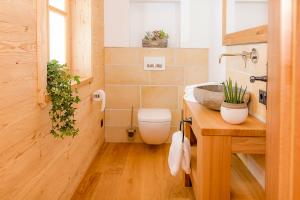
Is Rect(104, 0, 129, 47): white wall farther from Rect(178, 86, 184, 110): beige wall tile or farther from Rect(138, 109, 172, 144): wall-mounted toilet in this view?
Rect(138, 109, 172, 144): wall-mounted toilet

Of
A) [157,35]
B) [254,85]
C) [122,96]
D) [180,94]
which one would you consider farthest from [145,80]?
[254,85]

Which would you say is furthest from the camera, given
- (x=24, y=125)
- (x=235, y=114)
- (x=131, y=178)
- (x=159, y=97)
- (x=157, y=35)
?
(x=159, y=97)

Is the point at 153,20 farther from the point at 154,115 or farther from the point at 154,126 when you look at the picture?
the point at 154,126

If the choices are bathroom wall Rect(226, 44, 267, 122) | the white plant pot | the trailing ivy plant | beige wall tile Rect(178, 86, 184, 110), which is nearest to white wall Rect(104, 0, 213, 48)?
beige wall tile Rect(178, 86, 184, 110)

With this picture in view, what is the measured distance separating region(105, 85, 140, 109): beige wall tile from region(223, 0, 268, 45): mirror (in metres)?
1.49

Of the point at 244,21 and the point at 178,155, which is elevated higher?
the point at 244,21

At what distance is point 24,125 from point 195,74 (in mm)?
2796

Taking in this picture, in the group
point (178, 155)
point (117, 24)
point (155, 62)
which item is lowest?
point (178, 155)

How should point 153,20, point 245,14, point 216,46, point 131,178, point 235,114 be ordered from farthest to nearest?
point 153,20 → point 216,46 → point 131,178 → point 245,14 → point 235,114

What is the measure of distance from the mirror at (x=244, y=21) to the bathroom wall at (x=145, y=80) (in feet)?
3.31

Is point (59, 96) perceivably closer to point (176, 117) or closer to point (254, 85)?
point (254, 85)

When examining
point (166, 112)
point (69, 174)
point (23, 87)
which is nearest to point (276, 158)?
point (23, 87)

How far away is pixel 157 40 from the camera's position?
3973mm

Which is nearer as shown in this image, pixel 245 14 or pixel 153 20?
pixel 245 14
